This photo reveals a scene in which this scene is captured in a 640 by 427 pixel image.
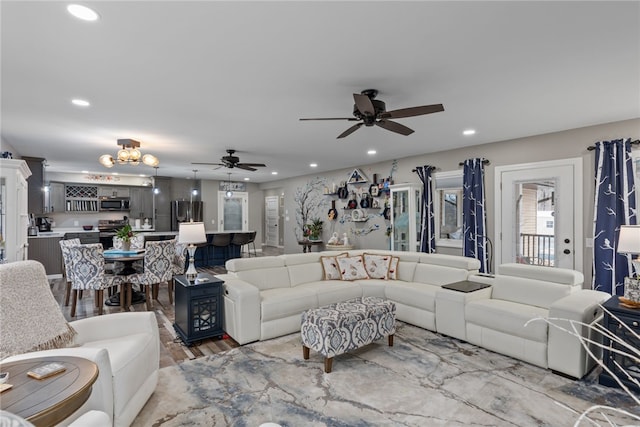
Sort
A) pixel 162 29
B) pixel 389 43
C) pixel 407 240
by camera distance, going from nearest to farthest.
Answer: pixel 162 29 < pixel 389 43 < pixel 407 240

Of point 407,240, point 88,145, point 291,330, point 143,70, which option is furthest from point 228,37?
point 407,240

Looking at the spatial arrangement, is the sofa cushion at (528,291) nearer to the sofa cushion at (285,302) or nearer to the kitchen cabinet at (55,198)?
the sofa cushion at (285,302)

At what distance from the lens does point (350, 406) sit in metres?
2.53

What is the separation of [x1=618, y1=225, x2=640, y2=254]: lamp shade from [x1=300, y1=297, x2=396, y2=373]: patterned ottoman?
2.10 meters

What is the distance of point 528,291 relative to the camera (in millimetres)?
3602

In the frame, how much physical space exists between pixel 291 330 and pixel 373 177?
4.39 meters

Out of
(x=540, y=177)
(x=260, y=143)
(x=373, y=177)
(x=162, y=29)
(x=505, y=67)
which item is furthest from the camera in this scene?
(x=373, y=177)

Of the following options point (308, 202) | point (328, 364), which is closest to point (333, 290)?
point (328, 364)

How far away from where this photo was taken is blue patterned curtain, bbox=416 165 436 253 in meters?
6.26

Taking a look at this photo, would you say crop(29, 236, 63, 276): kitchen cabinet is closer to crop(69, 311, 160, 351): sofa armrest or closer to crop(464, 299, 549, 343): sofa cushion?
crop(69, 311, 160, 351): sofa armrest

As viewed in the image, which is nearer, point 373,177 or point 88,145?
point 88,145

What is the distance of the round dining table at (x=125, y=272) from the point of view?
16.1 ft

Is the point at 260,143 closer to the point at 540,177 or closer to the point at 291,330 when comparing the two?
the point at 291,330

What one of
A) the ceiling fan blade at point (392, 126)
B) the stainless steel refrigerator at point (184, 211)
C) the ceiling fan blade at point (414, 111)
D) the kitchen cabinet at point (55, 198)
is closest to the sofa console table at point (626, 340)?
the ceiling fan blade at point (414, 111)
